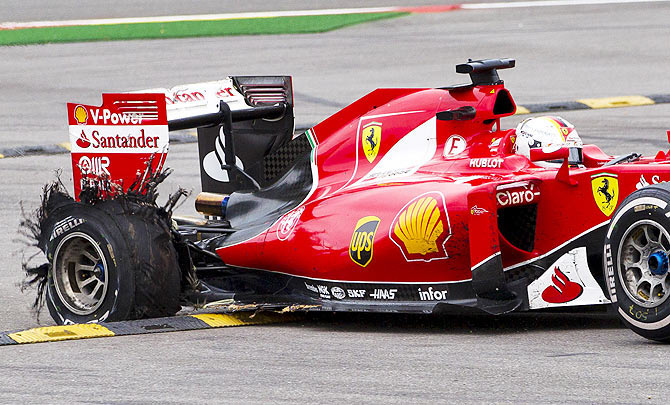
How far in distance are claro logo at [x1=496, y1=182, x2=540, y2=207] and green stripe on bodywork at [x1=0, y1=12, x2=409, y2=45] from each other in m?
17.6

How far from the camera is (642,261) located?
643 centimetres

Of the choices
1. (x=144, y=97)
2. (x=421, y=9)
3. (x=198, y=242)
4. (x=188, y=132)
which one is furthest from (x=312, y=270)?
(x=421, y=9)

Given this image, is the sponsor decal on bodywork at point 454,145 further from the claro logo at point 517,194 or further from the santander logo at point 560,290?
the santander logo at point 560,290

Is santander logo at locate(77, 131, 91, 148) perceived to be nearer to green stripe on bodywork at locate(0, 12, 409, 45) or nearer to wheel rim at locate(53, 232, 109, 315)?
wheel rim at locate(53, 232, 109, 315)

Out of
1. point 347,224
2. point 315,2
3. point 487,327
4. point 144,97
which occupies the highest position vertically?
point 315,2

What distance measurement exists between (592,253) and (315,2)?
23.6 metres

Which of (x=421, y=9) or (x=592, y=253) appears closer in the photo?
(x=592, y=253)

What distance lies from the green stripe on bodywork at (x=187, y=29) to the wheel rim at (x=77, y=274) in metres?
15.9

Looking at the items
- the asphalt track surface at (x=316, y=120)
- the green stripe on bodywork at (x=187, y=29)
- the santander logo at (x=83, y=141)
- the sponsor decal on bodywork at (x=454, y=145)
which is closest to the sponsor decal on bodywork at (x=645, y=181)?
the asphalt track surface at (x=316, y=120)

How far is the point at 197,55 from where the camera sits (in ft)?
73.2

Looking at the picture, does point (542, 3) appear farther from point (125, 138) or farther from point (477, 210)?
point (477, 210)

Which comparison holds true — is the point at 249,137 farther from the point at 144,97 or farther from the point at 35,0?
the point at 35,0

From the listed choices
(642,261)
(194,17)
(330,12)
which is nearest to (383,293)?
(642,261)

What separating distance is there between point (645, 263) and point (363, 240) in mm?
1708
